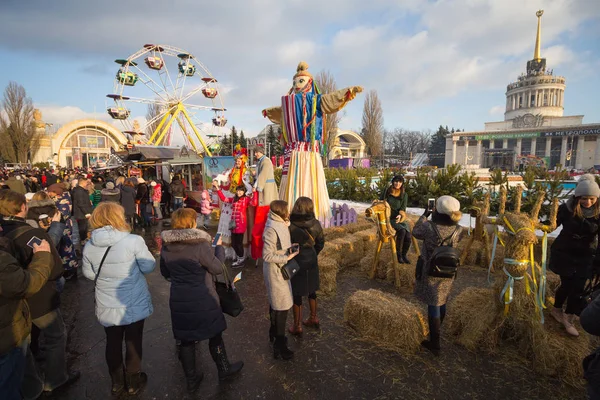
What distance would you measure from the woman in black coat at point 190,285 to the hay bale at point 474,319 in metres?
2.64

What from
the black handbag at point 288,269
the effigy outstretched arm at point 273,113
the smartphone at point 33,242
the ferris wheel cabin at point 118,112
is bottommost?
the black handbag at point 288,269

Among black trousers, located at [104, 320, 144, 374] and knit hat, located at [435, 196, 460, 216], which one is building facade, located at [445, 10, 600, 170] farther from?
black trousers, located at [104, 320, 144, 374]

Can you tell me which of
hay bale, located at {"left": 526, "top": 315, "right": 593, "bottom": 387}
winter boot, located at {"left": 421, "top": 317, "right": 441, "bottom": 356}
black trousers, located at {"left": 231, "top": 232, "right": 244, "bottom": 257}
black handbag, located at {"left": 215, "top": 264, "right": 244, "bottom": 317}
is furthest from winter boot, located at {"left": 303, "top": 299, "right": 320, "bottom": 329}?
black trousers, located at {"left": 231, "top": 232, "right": 244, "bottom": 257}

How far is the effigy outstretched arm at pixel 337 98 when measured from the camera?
20.2ft

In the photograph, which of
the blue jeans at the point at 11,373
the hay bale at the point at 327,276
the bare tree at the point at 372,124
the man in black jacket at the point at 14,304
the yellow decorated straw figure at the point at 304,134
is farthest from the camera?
the bare tree at the point at 372,124

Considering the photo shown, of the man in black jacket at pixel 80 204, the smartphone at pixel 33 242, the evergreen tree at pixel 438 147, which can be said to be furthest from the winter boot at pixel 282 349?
the evergreen tree at pixel 438 147

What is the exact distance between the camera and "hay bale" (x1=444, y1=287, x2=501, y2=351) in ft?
10.9

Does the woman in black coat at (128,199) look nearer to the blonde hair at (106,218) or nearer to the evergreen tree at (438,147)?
the blonde hair at (106,218)

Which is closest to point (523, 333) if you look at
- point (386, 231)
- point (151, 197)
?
point (386, 231)

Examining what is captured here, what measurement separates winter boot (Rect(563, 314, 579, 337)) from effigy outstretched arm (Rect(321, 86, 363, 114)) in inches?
188

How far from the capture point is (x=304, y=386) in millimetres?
2859

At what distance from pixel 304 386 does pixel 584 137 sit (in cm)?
7350

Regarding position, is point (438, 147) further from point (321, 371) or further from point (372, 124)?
point (321, 371)

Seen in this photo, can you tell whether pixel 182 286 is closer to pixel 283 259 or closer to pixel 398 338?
pixel 283 259
